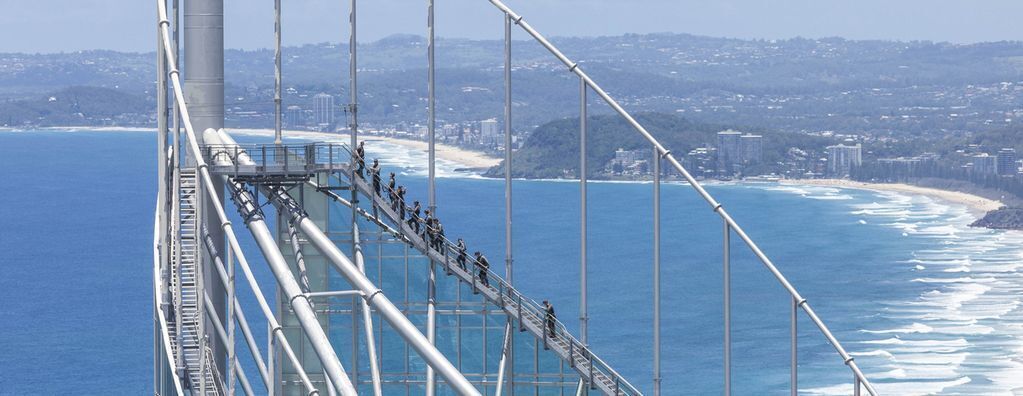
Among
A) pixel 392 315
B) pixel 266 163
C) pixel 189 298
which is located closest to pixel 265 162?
pixel 266 163

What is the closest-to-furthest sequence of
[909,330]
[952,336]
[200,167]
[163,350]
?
[200,167] < [163,350] < [952,336] < [909,330]

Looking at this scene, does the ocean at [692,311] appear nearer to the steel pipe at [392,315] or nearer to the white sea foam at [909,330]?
the white sea foam at [909,330]

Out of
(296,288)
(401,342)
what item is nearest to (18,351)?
(401,342)

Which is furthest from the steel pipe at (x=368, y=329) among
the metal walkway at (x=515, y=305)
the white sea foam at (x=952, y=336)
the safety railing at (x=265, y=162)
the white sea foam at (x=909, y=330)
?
the white sea foam at (x=909, y=330)

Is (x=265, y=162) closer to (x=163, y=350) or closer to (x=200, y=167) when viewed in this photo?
(x=163, y=350)

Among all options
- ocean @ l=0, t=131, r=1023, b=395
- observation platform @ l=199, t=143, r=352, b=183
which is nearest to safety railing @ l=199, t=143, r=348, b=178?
observation platform @ l=199, t=143, r=352, b=183

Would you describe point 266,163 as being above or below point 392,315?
above
